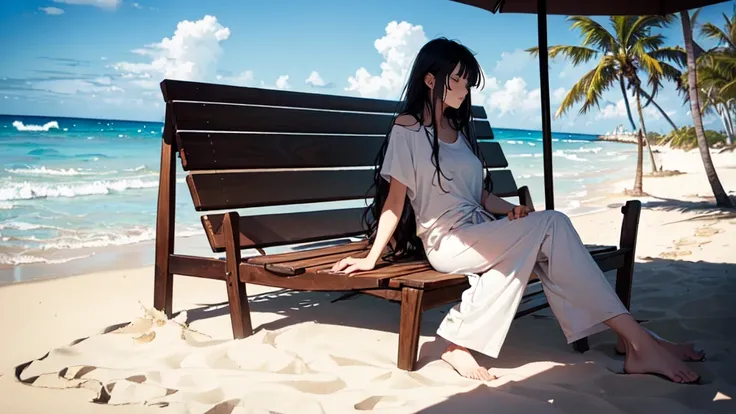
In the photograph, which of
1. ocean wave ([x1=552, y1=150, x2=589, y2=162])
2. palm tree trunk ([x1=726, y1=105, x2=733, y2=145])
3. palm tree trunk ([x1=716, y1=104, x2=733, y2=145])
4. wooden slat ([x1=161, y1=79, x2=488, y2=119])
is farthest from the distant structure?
wooden slat ([x1=161, y1=79, x2=488, y2=119])

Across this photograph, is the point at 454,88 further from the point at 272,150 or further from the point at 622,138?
the point at 622,138

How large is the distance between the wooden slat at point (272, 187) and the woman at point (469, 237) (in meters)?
0.61

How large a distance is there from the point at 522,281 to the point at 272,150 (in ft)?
6.05

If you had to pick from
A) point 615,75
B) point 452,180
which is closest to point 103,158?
point 615,75

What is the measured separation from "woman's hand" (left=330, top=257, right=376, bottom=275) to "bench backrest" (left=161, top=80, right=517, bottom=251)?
0.75 m

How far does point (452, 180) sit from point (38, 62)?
39676 mm

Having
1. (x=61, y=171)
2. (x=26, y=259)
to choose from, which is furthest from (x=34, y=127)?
(x=26, y=259)

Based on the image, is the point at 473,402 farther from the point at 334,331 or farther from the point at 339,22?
the point at 339,22

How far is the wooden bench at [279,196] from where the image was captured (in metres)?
2.90

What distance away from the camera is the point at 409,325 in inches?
107

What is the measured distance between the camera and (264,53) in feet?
152

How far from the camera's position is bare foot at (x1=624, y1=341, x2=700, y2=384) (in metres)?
2.68

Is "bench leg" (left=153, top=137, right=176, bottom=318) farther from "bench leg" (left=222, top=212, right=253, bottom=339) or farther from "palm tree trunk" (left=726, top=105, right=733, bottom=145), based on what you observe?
"palm tree trunk" (left=726, top=105, right=733, bottom=145)

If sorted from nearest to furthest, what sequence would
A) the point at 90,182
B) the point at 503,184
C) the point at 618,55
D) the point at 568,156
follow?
the point at 503,184 → the point at 618,55 → the point at 90,182 → the point at 568,156
